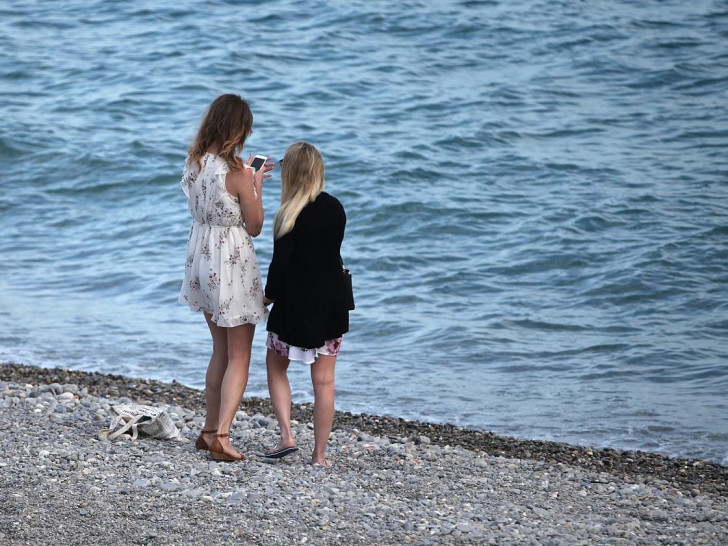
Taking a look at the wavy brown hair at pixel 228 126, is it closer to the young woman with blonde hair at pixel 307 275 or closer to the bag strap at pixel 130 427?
the young woman with blonde hair at pixel 307 275

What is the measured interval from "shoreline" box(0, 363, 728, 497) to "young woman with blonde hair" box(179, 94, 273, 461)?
5.51ft

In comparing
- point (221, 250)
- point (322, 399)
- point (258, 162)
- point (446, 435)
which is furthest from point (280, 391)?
point (446, 435)

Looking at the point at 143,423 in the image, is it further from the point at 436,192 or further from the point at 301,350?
the point at 436,192

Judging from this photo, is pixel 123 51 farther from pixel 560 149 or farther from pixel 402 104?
pixel 560 149

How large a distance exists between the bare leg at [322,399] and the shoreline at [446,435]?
1.21 meters

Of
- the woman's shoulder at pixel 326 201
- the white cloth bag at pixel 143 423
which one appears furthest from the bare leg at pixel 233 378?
the woman's shoulder at pixel 326 201

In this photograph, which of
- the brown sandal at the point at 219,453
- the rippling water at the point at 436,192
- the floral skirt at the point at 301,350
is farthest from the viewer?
the rippling water at the point at 436,192

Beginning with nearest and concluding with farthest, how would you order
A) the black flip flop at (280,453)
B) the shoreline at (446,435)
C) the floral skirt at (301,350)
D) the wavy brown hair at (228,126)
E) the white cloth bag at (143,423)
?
1. the wavy brown hair at (228,126)
2. the floral skirt at (301,350)
3. the black flip flop at (280,453)
4. the white cloth bag at (143,423)
5. the shoreline at (446,435)

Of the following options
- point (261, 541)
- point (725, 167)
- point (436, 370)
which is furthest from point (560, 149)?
point (261, 541)

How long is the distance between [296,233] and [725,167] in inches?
430

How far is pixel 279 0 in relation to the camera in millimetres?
23188

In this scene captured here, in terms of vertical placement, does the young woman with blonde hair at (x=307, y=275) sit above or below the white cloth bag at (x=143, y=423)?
above

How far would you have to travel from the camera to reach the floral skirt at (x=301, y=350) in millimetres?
5258

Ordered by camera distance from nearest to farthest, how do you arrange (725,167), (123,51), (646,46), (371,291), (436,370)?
(436,370), (371,291), (725,167), (646,46), (123,51)
